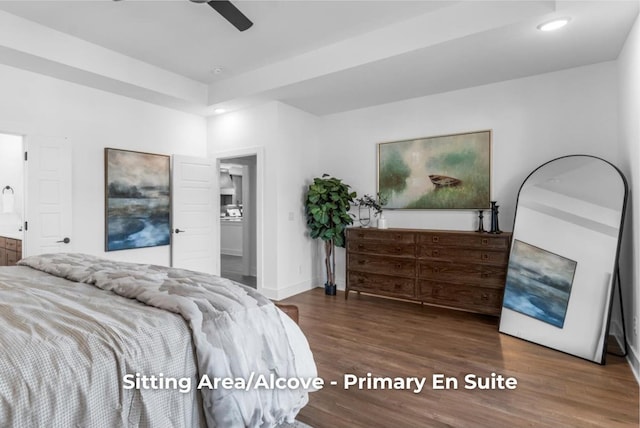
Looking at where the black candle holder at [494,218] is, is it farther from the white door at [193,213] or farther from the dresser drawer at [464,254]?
the white door at [193,213]

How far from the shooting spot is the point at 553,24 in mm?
A: 2674

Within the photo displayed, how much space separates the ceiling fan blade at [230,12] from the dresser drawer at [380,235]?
2618mm

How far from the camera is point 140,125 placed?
4.50m

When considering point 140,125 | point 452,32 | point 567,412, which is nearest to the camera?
point 567,412

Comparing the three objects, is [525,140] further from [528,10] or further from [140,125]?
[140,125]

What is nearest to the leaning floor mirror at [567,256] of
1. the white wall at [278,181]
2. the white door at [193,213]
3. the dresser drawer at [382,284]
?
the dresser drawer at [382,284]

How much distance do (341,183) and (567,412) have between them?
3478 millimetres

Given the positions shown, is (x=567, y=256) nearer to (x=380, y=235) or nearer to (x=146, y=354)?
(x=380, y=235)

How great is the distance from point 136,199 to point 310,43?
2.88 metres

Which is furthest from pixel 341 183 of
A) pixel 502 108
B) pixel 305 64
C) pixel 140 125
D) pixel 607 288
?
pixel 607 288

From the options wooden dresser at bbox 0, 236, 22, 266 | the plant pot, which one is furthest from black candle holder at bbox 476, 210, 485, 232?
wooden dresser at bbox 0, 236, 22, 266

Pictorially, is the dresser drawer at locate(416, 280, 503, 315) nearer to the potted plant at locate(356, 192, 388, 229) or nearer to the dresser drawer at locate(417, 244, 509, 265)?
the dresser drawer at locate(417, 244, 509, 265)

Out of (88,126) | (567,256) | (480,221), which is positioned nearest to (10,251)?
(88,126)

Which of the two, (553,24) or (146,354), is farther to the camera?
(553,24)
